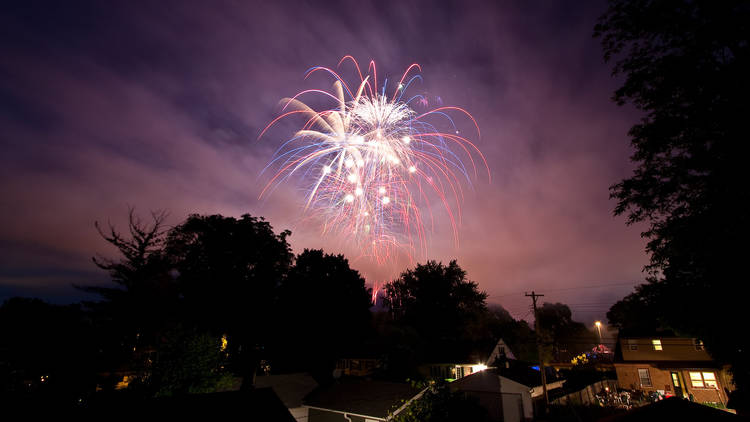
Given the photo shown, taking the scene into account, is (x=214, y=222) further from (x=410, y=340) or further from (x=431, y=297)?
(x=431, y=297)

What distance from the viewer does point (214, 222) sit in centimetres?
3403

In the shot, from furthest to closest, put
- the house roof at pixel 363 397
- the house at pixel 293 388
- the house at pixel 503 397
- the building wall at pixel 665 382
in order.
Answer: the building wall at pixel 665 382
the house at pixel 293 388
the house at pixel 503 397
the house roof at pixel 363 397

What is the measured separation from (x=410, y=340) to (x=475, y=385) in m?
20.8

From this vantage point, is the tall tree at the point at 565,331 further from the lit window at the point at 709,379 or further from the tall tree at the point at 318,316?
the tall tree at the point at 318,316

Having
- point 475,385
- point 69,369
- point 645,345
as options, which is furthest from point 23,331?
point 645,345

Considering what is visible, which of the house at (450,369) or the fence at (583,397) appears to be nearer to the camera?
the fence at (583,397)

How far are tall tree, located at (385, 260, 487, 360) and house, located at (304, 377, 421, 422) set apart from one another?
40.5 meters

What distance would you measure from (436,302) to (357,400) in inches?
1841

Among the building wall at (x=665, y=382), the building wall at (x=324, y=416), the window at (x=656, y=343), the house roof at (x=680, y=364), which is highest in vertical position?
the window at (x=656, y=343)

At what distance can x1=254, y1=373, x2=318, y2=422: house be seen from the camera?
25.0 metres

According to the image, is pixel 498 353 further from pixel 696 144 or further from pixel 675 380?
pixel 696 144

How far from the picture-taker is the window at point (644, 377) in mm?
30852

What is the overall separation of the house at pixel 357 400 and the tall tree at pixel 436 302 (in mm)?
40473

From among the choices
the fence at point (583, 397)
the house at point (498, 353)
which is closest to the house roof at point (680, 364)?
the fence at point (583, 397)
